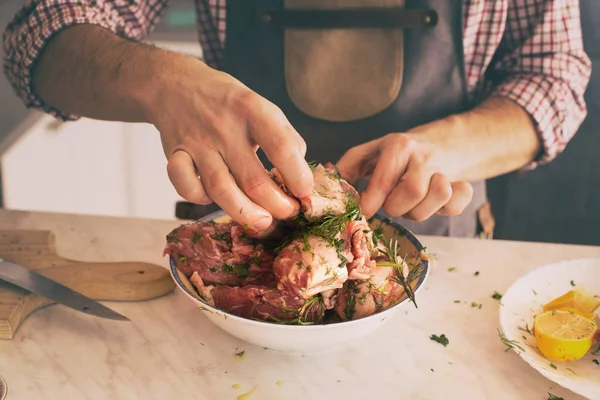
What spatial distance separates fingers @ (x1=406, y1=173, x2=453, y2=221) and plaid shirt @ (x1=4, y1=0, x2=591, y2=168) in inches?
18.1

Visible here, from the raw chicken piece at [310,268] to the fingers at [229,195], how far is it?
→ 2.1 inches

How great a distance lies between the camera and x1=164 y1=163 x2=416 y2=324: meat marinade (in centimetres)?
79

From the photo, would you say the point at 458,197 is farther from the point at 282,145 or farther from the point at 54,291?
the point at 54,291

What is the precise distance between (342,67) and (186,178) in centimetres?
63

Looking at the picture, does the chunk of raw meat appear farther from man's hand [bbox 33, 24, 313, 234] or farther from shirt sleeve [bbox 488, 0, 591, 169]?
shirt sleeve [bbox 488, 0, 591, 169]

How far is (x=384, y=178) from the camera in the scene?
3.26 feet

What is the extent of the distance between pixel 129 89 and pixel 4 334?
409 millimetres

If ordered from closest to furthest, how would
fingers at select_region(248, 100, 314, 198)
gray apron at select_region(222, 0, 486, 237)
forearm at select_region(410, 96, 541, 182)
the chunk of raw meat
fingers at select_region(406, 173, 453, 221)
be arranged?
fingers at select_region(248, 100, 314, 198)
the chunk of raw meat
fingers at select_region(406, 173, 453, 221)
forearm at select_region(410, 96, 541, 182)
gray apron at select_region(222, 0, 486, 237)

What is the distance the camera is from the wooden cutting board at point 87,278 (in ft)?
3.09

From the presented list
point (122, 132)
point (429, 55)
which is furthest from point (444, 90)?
point (122, 132)

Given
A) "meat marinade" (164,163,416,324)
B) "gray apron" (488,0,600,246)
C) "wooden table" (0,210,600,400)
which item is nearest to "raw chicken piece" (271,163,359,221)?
"meat marinade" (164,163,416,324)

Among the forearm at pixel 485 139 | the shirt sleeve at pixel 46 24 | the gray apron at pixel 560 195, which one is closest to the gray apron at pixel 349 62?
the forearm at pixel 485 139

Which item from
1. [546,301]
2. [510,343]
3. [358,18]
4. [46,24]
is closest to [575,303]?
[546,301]

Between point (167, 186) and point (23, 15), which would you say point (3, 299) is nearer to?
point (23, 15)
